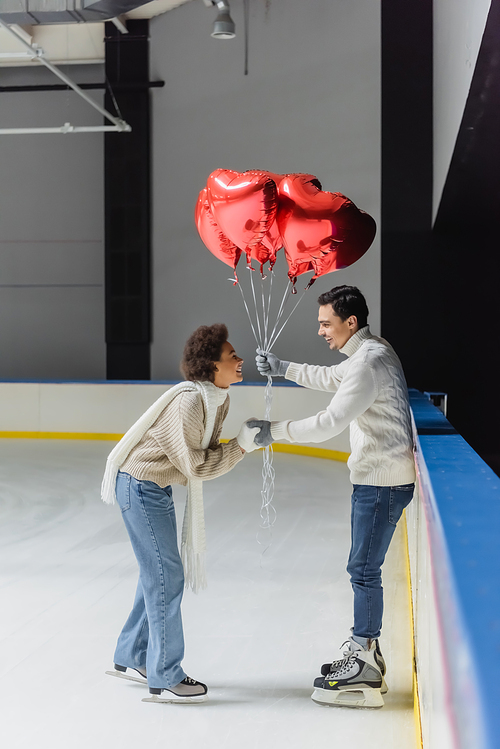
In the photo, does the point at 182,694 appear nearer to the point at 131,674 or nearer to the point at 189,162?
the point at 131,674

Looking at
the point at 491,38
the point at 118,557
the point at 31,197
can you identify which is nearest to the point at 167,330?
the point at 31,197

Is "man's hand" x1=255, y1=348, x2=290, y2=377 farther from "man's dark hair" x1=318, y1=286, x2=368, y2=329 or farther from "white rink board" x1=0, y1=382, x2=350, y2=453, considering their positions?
"white rink board" x1=0, y1=382, x2=350, y2=453

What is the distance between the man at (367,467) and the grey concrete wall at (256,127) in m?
7.01

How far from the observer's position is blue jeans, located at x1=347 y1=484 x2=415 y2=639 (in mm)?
2523

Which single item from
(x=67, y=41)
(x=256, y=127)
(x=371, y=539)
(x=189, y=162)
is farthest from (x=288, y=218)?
(x=67, y=41)

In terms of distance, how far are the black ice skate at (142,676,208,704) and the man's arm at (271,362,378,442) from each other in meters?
0.98

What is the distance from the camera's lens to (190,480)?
2611 mm

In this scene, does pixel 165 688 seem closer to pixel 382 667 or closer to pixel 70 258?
pixel 382 667

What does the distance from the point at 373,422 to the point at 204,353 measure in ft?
2.13

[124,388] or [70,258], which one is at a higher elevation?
[70,258]

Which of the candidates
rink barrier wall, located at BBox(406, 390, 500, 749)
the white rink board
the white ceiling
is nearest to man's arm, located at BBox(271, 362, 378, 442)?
rink barrier wall, located at BBox(406, 390, 500, 749)

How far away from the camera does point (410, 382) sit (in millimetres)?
9195

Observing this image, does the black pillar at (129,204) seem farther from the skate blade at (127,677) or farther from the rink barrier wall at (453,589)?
the skate blade at (127,677)

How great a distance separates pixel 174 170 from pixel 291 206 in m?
8.30
